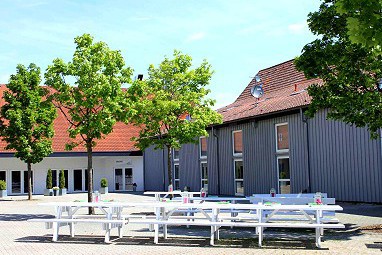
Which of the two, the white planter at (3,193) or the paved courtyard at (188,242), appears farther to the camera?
the white planter at (3,193)

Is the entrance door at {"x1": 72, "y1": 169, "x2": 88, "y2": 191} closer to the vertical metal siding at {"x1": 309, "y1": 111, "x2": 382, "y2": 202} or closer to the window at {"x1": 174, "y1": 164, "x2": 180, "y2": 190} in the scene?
the window at {"x1": 174, "y1": 164, "x2": 180, "y2": 190}

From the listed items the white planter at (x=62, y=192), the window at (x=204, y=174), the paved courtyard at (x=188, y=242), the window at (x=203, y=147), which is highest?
the window at (x=203, y=147)

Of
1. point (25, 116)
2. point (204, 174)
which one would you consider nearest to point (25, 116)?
point (25, 116)

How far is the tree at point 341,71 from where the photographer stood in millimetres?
13414

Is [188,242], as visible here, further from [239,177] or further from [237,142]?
[237,142]

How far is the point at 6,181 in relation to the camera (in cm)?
4100

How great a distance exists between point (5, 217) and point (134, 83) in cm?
664

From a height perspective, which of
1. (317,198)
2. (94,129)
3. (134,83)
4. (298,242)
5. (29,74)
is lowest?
(298,242)

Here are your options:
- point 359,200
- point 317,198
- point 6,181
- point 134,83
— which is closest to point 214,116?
point 134,83

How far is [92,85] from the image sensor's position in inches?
762

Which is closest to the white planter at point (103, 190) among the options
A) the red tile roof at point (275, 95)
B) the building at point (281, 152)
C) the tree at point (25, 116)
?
the building at point (281, 152)

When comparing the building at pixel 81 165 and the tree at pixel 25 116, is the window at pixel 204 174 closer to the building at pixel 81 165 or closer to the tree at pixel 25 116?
the tree at pixel 25 116

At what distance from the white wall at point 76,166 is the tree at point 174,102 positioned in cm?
2139

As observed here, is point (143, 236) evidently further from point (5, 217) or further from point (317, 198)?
point (5, 217)
